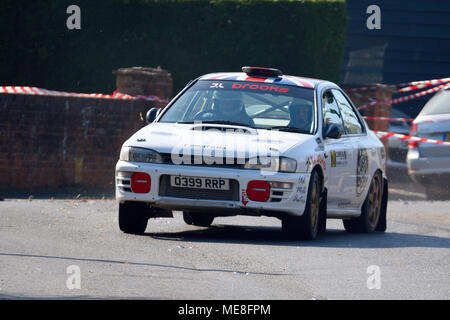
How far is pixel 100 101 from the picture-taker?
53.4ft

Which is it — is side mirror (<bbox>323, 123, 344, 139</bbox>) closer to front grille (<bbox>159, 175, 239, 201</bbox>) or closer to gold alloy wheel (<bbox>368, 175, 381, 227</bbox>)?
front grille (<bbox>159, 175, 239, 201</bbox>)

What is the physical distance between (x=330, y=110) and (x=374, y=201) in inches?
58.4

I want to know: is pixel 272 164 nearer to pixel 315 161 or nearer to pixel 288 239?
pixel 315 161

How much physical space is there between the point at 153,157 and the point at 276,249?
1.36 m

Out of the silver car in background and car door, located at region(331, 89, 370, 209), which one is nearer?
car door, located at region(331, 89, 370, 209)

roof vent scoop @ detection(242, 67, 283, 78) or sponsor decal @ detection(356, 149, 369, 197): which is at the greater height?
roof vent scoop @ detection(242, 67, 283, 78)

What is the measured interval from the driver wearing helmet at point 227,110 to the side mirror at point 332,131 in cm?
71

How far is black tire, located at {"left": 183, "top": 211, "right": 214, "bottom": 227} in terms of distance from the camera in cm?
1137

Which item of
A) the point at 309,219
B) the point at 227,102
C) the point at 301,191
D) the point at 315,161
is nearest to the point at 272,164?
the point at 301,191

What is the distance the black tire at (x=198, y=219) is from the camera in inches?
448

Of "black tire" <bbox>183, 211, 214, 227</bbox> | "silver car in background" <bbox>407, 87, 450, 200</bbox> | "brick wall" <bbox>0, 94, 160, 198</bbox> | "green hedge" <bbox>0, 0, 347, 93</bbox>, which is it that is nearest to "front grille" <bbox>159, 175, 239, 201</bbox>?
"black tire" <bbox>183, 211, 214, 227</bbox>

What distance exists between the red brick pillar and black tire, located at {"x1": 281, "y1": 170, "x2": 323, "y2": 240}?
7483 millimetres

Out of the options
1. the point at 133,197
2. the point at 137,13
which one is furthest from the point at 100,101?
the point at 133,197
